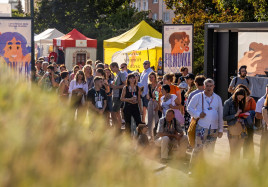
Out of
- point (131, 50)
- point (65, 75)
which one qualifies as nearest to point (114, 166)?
point (65, 75)

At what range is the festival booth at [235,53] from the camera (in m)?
15.0

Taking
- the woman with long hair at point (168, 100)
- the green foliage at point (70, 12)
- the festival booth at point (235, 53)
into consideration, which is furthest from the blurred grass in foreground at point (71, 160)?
the green foliage at point (70, 12)

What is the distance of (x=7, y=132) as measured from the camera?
1750 mm

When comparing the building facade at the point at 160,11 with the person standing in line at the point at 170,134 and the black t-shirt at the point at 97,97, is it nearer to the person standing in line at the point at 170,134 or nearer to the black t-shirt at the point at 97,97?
the black t-shirt at the point at 97,97

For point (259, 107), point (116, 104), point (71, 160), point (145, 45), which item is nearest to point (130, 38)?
point (145, 45)

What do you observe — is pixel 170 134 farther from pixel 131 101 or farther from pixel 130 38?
pixel 130 38

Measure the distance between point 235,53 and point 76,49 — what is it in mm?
17265

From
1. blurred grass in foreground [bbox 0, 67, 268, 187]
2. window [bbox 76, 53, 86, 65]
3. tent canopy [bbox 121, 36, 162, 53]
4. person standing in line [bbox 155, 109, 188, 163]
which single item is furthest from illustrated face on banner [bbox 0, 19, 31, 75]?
window [bbox 76, 53, 86, 65]

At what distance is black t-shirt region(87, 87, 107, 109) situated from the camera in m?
11.5

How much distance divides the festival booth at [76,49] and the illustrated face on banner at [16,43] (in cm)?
1959

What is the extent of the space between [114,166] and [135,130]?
1011cm

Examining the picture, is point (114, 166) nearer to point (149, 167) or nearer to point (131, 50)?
point (149, 167)

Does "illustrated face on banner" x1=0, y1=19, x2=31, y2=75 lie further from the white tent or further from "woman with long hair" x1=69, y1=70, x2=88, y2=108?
the white tent

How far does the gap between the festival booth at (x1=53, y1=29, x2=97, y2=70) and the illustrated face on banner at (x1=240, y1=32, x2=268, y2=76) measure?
1725 centimetres
